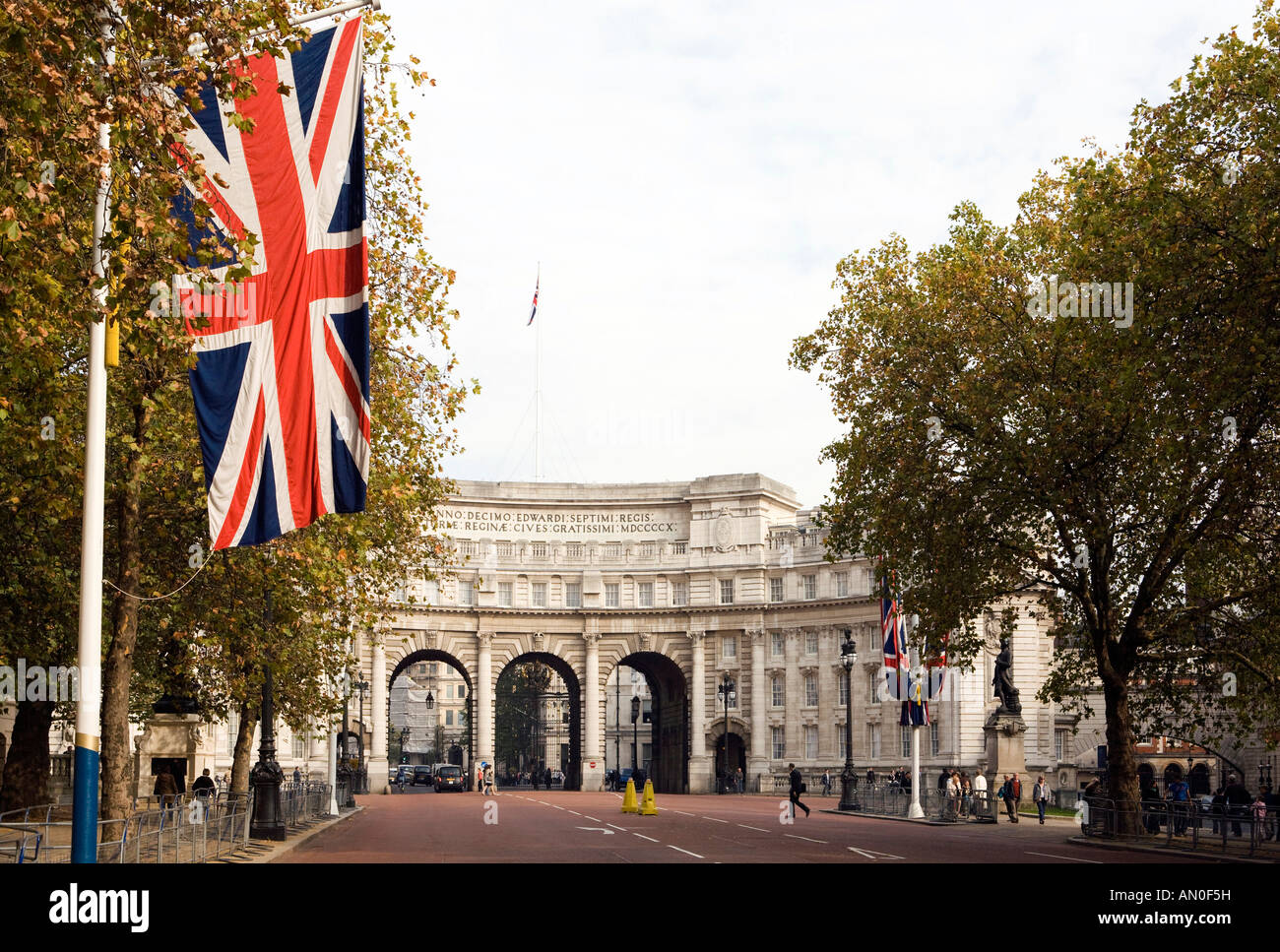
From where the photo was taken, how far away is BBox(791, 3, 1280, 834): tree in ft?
82.9

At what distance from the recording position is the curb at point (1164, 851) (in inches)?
1185

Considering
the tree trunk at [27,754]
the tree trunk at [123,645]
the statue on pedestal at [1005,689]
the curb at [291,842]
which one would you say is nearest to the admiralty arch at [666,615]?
the statue on pedestal at [1005,689]

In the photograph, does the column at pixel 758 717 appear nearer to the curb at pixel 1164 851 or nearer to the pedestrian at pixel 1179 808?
the pedestrian at pixel 1179 808

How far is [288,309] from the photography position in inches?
678

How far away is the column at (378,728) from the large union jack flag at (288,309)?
76.9 metres

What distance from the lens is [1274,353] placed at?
24609 millimetres

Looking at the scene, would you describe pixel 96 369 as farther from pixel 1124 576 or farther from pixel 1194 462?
pixel 1124 576

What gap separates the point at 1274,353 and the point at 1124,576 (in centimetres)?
1555

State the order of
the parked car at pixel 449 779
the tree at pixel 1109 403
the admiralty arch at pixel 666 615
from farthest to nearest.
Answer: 1. the parked car at pixel 449 779
2. the admiralty arch at pixel 666 615
3. the tree at pixel 1109 403

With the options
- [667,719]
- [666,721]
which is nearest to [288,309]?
[667,719]

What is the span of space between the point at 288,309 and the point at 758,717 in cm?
8394

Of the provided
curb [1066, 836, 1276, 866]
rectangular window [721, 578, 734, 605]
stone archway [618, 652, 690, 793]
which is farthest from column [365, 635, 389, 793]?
curb [1066, 836, 1276, 866]

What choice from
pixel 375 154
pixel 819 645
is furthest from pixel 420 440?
pixel 819 645

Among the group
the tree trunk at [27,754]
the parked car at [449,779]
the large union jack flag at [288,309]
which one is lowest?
the parked car at [449,779]
